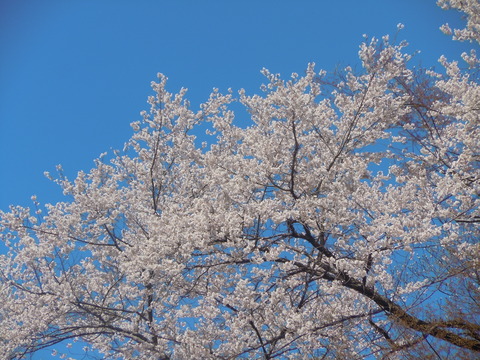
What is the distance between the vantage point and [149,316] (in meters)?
8.63

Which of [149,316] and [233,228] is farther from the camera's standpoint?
[149,316]

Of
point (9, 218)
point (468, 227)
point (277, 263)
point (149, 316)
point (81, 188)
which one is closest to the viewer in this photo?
point (277, 263)

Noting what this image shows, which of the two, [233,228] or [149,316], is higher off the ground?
[149,316]

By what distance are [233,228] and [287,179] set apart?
1.73m

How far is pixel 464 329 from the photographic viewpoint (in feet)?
21.3

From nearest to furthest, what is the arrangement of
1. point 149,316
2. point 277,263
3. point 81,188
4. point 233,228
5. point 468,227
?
point 233,228 → point 277,263 → point 468,227 → point 149,316 → point 81,188

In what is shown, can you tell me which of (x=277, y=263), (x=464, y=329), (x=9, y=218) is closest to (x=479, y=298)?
(x=464, y=329)

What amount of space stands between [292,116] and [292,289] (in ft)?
9.52

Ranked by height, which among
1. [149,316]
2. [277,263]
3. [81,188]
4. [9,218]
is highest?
[81,188]

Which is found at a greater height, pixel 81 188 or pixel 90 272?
pixel 81 188

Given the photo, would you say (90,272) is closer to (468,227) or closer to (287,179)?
(287,179)

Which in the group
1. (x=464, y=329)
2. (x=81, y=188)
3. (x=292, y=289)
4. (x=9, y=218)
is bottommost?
(x=464, y=329)

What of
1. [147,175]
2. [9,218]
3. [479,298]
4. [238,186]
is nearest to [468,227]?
[479,298]

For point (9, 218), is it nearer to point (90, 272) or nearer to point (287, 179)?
point (90, 272)
